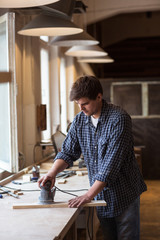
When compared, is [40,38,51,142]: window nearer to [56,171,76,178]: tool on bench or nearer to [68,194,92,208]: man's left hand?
[56,171,76,178]: tool on bench

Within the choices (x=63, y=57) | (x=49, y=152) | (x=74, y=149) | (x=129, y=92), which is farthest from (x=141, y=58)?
(x=74, y=149)

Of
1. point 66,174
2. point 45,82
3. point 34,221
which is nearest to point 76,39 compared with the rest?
point 66,174

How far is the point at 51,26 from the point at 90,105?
1.14m

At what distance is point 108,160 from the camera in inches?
99.6

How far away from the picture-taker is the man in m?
2.53

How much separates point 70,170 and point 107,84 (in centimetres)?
444

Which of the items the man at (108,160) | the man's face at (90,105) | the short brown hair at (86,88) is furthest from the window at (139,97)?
the short brown hair at (86,88)

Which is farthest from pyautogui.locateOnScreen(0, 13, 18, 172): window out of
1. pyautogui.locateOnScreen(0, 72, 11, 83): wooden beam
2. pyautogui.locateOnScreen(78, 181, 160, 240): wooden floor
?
pyautogui.locateOnScreen(78, 181, 160, 240): wooden floor

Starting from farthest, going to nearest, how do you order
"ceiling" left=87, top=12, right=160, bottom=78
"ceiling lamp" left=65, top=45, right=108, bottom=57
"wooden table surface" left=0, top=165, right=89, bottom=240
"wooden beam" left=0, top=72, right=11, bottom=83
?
"ceiling" left=87, top=12, right=160, bottom=78, "ceiling lamp" left=65, top=45, right=108, bottom=57, "wooden beam" left=0, top=72, right=11, bottom=83, "wooden table surface" left=0, top=165, right=89, bottom=240

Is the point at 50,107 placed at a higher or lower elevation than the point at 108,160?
higher

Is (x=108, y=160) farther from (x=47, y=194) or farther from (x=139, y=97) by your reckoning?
(x=139, y=97)

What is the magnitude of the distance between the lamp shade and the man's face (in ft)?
3.55

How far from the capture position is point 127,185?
2.63 m

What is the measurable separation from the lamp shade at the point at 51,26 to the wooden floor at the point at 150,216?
2387mm
